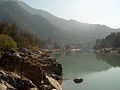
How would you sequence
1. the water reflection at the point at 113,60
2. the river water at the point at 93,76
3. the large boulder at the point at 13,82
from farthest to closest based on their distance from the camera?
the water reflection at the point at 113,60 → the river water at the point at 93,76 → the large boulder at the point at 13,82

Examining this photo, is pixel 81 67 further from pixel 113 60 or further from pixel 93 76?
pixel 113 60

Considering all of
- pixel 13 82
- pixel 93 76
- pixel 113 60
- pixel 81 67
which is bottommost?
pixel 113 60

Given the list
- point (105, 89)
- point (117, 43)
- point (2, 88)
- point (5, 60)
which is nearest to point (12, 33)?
point (5, 60)

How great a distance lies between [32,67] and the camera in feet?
99.1

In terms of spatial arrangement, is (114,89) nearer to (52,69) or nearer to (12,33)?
(52,69)

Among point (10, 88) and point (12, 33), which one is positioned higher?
point (12, 33)

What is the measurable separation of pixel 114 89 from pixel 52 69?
21411mm

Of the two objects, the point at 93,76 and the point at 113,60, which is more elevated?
the point at 93,76

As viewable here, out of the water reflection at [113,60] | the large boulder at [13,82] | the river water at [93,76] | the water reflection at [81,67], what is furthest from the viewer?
the water reflection at [113,60]

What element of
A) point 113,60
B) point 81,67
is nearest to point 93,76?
point 81,67

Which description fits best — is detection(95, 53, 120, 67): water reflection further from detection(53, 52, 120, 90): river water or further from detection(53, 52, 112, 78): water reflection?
detection(53, 52, 112, 78): water reflection

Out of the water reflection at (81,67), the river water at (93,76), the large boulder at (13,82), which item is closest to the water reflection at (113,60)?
the river water at (93,76)

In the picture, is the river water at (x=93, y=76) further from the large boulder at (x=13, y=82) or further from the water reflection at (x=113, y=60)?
the large boulder at (x=13, y=82)

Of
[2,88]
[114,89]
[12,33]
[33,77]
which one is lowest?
[114,89]
